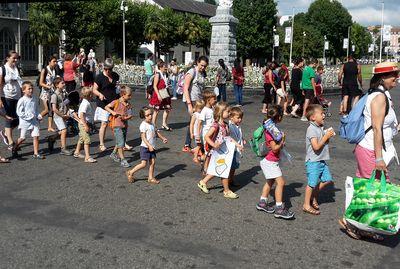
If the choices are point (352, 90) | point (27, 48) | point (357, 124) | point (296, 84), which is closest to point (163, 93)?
point (296, 84)

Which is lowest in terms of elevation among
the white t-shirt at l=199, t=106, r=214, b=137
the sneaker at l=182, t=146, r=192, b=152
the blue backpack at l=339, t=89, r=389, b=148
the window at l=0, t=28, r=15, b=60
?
the sneaker at l=182, t=146, r=192, b=152

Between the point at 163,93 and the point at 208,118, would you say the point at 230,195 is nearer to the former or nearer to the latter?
the point at 208,118

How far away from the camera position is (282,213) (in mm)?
5422

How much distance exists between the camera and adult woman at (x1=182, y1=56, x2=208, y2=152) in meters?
9.23

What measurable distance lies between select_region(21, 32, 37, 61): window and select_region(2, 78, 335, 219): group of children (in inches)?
1936

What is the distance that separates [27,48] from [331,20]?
55818 mm

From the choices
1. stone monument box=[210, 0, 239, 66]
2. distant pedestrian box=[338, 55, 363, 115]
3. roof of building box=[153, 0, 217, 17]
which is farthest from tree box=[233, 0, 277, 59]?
distant pedestrian box=[338, 55, 363, 115]

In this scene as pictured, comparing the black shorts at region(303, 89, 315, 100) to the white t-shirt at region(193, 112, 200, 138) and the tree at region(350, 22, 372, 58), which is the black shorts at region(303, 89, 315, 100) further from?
the tree at region(350, 22, 372, 58)

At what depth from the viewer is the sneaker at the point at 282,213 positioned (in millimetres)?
5402

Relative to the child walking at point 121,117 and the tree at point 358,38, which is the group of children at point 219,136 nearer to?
the child walking at point 121,117

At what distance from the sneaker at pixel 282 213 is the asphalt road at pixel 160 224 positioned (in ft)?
0.27

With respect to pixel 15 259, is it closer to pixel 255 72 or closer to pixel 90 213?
pixel 90 213

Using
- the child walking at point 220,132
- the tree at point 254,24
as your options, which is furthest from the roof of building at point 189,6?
the child walking at point 220,132

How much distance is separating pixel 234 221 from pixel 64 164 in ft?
12.5
